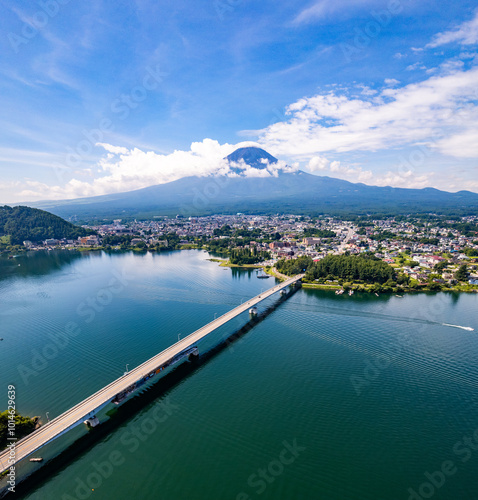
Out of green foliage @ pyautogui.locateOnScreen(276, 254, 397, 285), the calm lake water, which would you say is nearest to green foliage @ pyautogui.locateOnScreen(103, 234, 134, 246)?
the calm lake water

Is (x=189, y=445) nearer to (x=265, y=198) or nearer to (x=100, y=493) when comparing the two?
(x=100, y=493)

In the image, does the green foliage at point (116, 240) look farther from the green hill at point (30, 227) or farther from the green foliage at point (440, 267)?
the green foliage at point (440, 267)

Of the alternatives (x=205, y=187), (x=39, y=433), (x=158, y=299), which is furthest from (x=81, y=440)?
(x=205, y=187)

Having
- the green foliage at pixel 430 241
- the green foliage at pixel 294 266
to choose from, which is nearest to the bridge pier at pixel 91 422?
the green foliage at pixel 294 266
